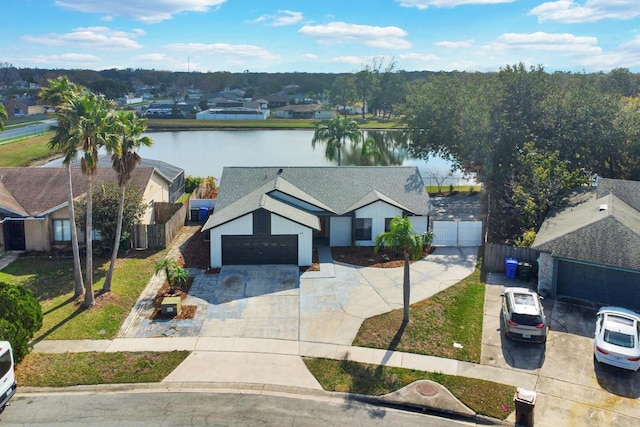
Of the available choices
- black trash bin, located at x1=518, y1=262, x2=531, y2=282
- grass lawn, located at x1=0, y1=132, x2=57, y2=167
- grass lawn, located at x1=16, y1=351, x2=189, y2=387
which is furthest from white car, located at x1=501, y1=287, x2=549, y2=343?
grass lawn, located at x1=0, y1=132, x2=57, y2=167

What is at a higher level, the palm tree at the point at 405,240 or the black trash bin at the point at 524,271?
A: the palm tree at the point at 405,240

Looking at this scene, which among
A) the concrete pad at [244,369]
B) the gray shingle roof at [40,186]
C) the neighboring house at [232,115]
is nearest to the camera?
the concrete pad at [244,369]

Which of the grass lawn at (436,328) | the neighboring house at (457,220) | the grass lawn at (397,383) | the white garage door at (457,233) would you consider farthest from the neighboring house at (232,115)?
the grass lawn at (397,383)

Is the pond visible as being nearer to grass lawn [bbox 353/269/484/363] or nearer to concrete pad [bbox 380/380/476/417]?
grass lawn [bbox 353/269/484/363]

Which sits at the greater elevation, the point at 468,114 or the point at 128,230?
the point at 468,114

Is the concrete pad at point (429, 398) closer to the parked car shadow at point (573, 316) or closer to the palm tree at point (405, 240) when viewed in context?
the palm tree at point (405, 240)

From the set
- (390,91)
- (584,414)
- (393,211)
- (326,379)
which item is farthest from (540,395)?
(390,91)

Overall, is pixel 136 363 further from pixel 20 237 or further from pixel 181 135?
pixel 181 135
